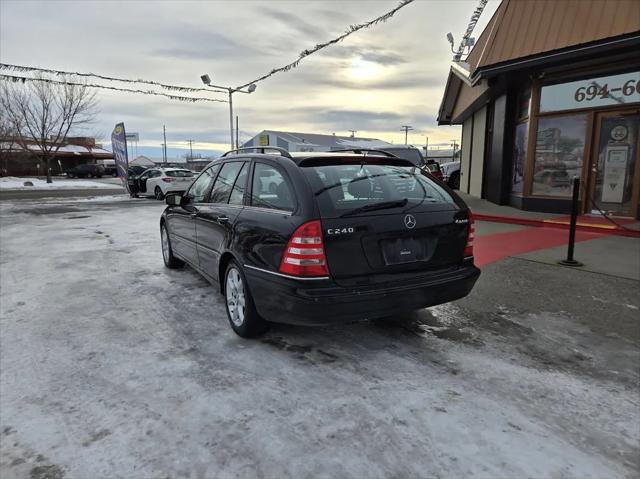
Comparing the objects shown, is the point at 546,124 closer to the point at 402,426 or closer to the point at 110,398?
the point at 402,426

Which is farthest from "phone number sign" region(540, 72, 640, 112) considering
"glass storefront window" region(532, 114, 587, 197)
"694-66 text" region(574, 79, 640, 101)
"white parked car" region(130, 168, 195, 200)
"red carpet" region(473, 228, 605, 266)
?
"white parked car" region(130, 168, 195, 200)

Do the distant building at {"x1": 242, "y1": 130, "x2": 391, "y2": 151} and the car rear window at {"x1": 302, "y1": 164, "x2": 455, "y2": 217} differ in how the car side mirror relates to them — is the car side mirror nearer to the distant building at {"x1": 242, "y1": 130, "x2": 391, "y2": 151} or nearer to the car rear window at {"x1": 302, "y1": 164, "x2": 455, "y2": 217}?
the car rear window at {"x1": 302, "y1": 164, "x2": 455, "y2": 217}

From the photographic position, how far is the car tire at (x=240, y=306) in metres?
3.76

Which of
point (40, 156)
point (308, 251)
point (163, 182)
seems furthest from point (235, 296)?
point (40, 156)

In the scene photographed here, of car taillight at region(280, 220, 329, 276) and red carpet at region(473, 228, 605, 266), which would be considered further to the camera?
red carpet at region(473, 228, 605, 266)

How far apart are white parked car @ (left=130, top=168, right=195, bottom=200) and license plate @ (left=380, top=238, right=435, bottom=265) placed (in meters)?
17.3

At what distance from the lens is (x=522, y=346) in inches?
149

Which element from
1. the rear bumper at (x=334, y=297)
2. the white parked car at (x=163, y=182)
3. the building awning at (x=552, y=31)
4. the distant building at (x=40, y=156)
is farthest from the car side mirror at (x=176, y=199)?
the distant building at (x=40, y=156)

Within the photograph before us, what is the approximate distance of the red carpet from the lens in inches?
280

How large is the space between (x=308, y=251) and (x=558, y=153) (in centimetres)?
944

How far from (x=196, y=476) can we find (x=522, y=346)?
110 inches

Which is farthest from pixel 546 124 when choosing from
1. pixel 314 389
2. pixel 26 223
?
pixel 26 223

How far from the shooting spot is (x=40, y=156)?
3978cm

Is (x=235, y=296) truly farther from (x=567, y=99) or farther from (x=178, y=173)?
(x=178, y=173)
